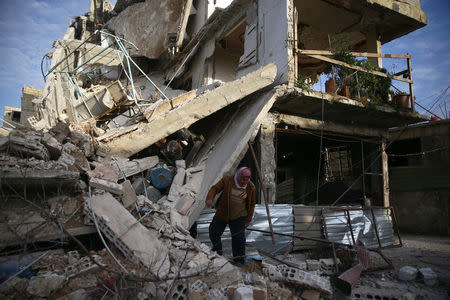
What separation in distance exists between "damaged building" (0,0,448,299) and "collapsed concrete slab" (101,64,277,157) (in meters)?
0.03

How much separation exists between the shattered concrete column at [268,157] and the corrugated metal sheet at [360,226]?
56.4 inches

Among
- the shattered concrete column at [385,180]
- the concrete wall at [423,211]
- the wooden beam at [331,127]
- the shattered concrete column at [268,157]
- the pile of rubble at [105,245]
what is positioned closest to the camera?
the pile of rubble at [105,245]

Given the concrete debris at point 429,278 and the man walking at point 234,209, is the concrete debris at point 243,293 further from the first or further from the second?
the concrete debris at point 429,278

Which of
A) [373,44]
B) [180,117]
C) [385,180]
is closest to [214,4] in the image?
[373,44]

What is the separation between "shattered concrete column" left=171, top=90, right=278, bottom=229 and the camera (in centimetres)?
484

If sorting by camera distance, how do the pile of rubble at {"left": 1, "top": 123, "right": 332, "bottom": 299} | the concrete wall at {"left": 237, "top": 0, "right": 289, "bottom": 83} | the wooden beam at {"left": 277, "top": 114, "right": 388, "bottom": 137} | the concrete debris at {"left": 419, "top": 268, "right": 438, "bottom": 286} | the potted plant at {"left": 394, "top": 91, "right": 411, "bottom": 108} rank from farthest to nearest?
the potted plant at {"left": 394, "top": 91, "right": 411, "bottom": 108} → the wooden beam at {"left": 277, "top": 114, "right": 388, "bottom": 137} → the concrete wall at {"left": 237, "top": 0, "right": 289, "bottom": 83} → the concrete debris at {"left": 419, "top": 268, "right": 438, "bottom": 286} → the pile of rubble at {"left": 1, "top": 123, "right": 332, "bottom": 299}

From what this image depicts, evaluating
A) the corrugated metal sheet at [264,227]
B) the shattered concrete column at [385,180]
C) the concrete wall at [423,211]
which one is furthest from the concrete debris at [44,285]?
the concrete wall at [423,211]

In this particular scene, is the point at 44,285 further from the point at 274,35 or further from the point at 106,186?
the point at 274,35

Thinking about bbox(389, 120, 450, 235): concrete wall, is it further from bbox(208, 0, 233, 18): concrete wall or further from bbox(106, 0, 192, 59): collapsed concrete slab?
bbox(106, 0, 192, 59): collapsed concrete slab

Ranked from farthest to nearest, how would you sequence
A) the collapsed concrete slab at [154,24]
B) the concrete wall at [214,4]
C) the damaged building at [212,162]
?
the collapsed concrete slab at [154,24] < the concrete wall at [214,4] < the damaged building at [212,162]

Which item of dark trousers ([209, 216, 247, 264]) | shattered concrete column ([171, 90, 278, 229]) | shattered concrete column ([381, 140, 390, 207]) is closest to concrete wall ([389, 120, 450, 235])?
shattered concrete column ([381, 140, 390, 207])

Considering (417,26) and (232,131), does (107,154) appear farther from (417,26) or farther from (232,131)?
(417,26)

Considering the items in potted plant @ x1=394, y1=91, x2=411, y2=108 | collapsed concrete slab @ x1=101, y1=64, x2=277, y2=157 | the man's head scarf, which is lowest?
the man's head scarf

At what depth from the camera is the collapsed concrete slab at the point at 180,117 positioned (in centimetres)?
529
